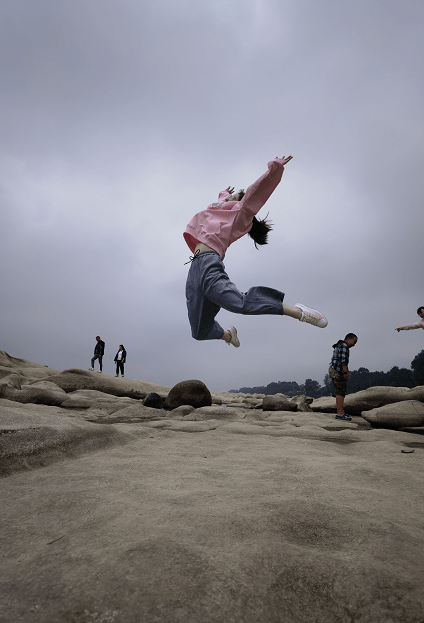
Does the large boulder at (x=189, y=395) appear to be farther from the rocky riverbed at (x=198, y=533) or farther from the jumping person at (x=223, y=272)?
the rocky riverbed at (x=198, y=533)

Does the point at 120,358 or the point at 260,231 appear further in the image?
the point at 120,358

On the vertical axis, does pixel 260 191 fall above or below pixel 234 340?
above

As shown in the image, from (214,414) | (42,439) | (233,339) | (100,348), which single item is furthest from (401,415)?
(100,348)

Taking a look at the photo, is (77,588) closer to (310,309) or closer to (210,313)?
(310,309)

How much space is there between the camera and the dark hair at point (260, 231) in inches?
143

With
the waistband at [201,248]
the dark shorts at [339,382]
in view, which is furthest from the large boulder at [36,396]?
the dark shorts at [339,382]

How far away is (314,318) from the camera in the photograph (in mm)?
2730

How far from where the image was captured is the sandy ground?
0.66 meters

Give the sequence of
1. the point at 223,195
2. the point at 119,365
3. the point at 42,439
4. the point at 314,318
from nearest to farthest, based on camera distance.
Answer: the point at 42,439 < the point at 314,318 < the point at 223,195 < the point at 119,365

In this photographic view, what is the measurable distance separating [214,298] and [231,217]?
0.84 meters

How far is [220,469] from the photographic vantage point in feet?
5.69

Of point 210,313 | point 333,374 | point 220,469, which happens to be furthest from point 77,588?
point 333,374

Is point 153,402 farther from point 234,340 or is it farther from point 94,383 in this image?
point 234,340

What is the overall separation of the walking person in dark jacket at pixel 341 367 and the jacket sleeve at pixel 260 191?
331cm
